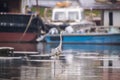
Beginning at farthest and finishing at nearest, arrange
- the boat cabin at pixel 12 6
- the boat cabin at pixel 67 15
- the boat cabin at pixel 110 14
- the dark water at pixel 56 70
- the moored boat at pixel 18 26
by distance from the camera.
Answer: the boat cabin at pixel 110 14 < the boat cabin at pixel 67 15 < the boat cabin at pixel 12 6 < the moored boat at pixel 18 26 < the dark water at pixel 56 70

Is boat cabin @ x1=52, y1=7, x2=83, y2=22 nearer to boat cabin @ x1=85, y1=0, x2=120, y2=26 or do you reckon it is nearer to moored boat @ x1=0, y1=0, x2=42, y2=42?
moored boat @ x1=0, y1=0, x2=42, y2=42

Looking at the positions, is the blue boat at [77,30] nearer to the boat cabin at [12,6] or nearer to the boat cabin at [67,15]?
the boat cabin at [67,15]

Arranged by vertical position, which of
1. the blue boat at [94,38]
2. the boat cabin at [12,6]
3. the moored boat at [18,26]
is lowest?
the blue boat at [94,38]

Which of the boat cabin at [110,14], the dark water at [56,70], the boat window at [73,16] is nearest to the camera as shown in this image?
the dark water at [56,70]

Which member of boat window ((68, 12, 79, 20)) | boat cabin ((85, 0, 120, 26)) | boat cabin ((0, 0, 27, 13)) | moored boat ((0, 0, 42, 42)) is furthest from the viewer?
boat cabin ((85, 0, 120, 26))

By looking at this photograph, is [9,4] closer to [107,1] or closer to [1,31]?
[1,31]

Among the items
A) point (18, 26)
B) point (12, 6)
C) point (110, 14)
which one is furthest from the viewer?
point (110, 14)

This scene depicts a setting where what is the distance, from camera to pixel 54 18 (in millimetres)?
44500

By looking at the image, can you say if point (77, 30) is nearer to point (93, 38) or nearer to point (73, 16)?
point (93, 38)

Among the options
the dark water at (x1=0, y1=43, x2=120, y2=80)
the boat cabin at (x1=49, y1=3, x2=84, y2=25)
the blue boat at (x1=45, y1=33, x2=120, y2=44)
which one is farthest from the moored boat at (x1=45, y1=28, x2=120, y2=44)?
the dark water at (x1=0, y1=43, x2=120, y2=80)

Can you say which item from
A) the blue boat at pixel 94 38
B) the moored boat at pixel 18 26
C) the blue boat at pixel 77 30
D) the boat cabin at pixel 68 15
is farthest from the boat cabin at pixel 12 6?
the blue boat at pixel 94 38

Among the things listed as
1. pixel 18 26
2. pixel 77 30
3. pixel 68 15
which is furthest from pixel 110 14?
pixel 18 26

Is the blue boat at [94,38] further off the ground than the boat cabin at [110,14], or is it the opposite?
the boat cabin at [110,14]

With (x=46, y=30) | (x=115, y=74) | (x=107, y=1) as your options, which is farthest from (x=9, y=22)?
(x=115, y=74)
